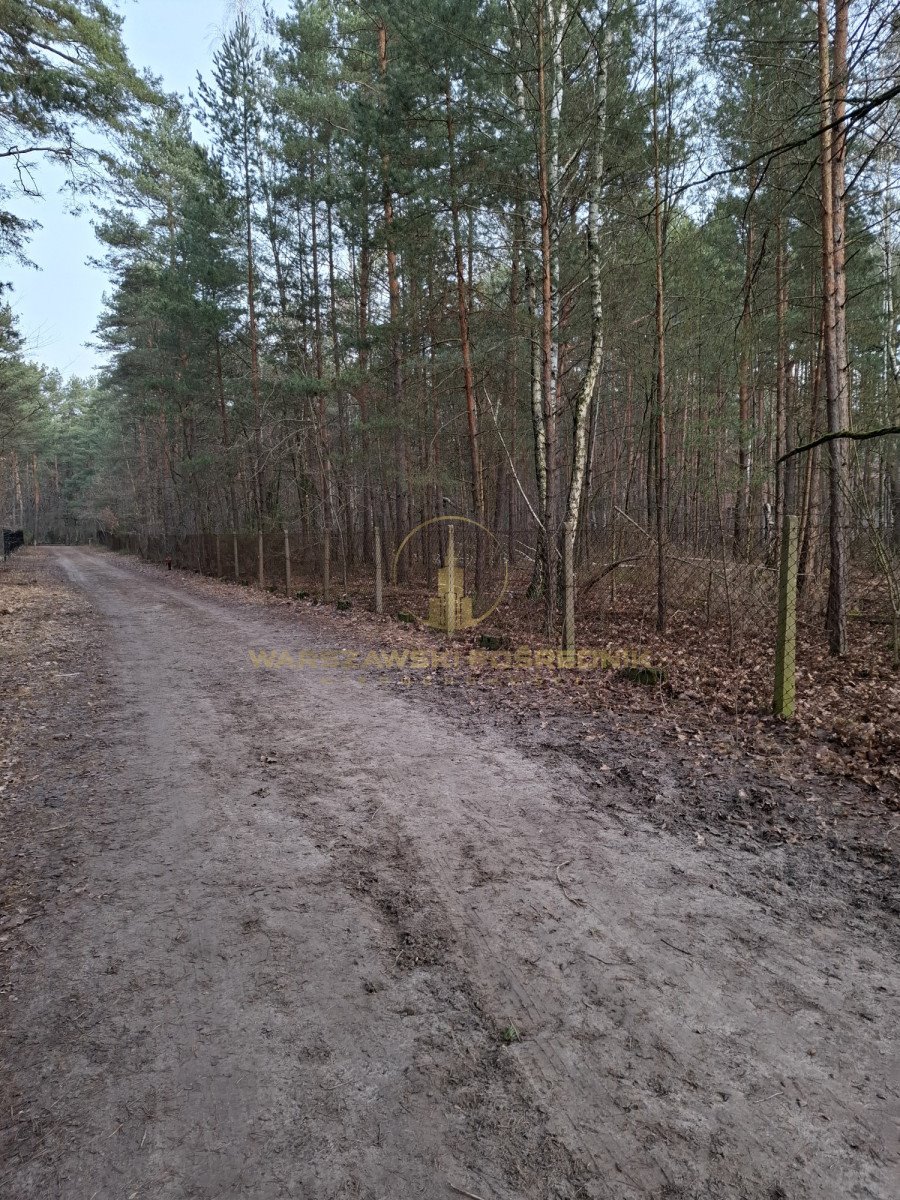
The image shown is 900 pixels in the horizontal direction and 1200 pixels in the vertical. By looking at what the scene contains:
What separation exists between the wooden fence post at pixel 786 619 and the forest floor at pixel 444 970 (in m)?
0.73

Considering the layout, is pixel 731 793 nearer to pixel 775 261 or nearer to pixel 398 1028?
pixel 398 1028

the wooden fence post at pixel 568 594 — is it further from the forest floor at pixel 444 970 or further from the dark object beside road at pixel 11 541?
the dark object beside road at pixel 11 541

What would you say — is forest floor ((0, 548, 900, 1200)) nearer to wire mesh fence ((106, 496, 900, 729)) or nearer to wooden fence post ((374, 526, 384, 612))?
wire mesh fence ((106, 496, 900, 729))

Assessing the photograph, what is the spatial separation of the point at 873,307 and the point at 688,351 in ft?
14.8

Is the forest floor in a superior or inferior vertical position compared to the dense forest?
inferior

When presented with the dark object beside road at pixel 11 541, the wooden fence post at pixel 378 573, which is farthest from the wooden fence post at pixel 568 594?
the dark object beside road at pixel 11 541

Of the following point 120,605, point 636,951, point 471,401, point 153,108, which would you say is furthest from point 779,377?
point 120,605

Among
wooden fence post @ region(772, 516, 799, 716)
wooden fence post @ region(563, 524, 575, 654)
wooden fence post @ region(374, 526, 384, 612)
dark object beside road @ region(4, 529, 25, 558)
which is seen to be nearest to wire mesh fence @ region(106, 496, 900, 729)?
wooden fence post @ region(772, 516, 799, 716)

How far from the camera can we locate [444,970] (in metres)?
2.59

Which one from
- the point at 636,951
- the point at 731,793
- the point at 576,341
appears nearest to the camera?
the point at 636,951

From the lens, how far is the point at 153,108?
11664 mm

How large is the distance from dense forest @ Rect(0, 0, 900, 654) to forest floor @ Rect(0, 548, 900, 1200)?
8.17 ft

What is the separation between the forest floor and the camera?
182 cm

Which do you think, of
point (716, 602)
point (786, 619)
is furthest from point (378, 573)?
point (786, 619)
